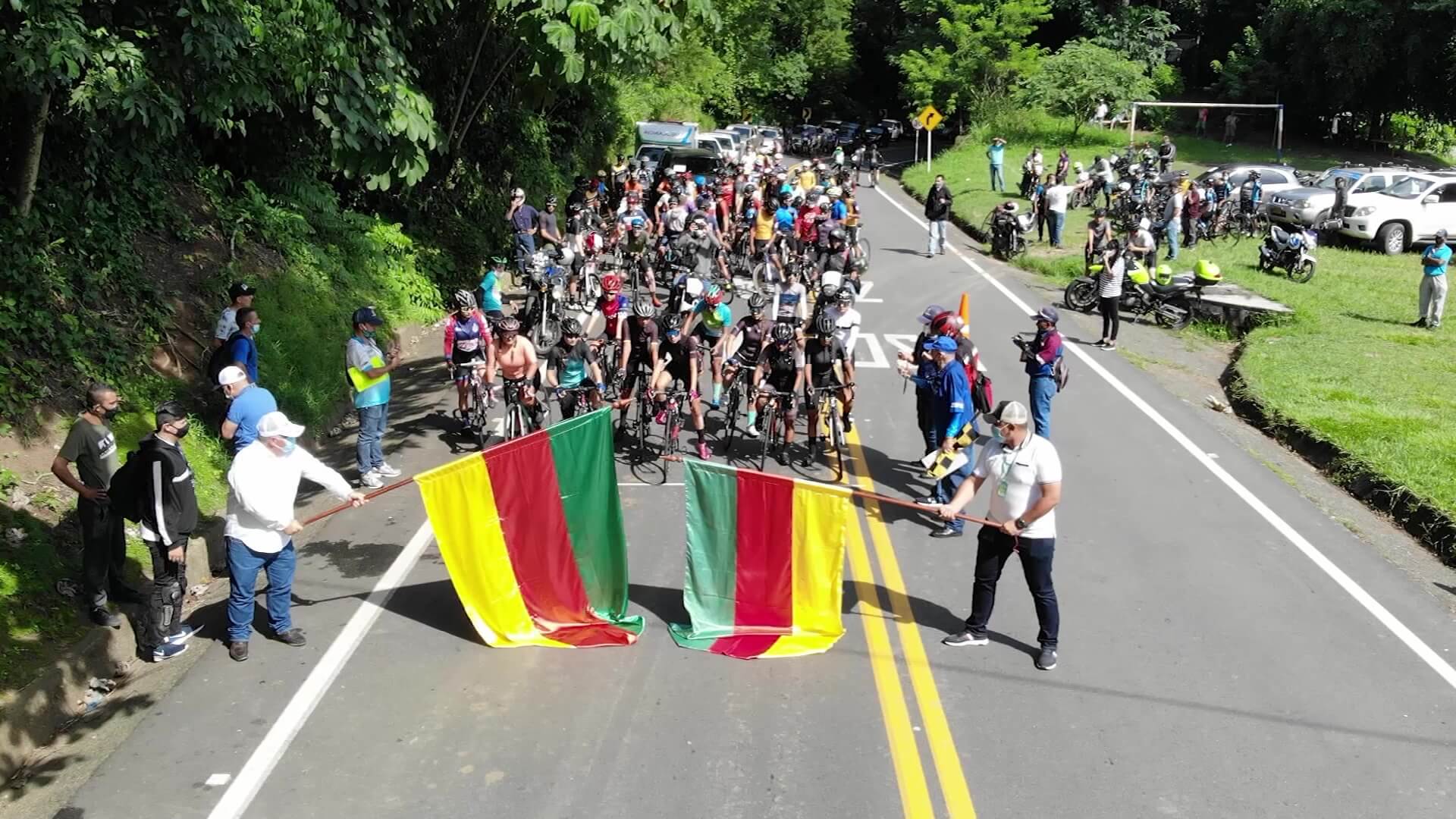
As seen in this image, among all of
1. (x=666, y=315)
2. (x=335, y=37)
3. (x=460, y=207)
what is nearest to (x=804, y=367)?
(x=666, y=315)

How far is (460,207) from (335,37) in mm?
10586

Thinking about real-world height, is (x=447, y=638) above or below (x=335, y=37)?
below

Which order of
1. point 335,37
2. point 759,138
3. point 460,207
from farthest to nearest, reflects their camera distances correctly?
1. point 759,138
2. point 460,207
3. point 335,37

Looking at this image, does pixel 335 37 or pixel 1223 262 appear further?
pixel 1223 262

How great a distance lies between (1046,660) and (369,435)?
649 centimetres

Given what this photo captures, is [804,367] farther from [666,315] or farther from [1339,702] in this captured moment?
[1339,702]

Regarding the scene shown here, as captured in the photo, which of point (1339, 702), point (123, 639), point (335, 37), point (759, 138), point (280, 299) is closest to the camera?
point (1339, 702)

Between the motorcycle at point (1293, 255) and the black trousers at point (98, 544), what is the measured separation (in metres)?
21.2

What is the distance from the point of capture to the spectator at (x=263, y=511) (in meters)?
7.42

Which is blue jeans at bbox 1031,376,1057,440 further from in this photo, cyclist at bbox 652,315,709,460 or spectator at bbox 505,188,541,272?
spectator at bbox 505,188,541,272

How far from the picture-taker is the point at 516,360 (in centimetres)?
1160

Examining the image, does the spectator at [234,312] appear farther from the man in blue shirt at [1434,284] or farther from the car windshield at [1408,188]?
the car windshield at [1408,188]

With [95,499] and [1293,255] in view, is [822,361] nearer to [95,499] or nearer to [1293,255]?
[95,499]

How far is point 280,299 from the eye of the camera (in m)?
14.1
